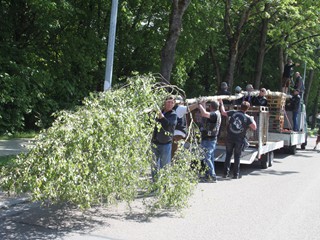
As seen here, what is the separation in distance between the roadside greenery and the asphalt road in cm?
33

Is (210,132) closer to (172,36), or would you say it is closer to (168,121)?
(168,121)

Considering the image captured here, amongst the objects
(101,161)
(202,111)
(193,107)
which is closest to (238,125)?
(202,111)

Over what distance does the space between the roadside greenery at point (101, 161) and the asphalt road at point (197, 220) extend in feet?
1.07

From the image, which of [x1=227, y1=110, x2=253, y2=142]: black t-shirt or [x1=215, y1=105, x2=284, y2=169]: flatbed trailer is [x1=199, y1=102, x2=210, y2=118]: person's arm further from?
[x1=215, y1=105, x2=284, y2=169]: flatbed trailer

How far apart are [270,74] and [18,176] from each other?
31977 millimetres

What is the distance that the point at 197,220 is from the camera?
6688 millimetres

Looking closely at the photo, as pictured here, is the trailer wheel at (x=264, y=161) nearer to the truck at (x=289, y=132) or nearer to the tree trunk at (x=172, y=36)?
the truck at (x=289, y=132)

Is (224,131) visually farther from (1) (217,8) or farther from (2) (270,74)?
(2) (270,74)

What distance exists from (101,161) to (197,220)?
1835 millimetres

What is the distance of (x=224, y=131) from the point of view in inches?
472

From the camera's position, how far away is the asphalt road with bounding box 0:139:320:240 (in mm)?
5871

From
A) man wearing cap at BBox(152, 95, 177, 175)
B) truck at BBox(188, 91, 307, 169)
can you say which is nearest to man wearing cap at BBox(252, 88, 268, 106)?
truck at BBox(188, 91, 307, 169)

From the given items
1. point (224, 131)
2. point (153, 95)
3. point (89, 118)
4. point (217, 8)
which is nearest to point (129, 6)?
point (217, 8)

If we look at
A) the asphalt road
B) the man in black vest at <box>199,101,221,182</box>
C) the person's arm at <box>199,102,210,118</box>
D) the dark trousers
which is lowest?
the asphalt road
